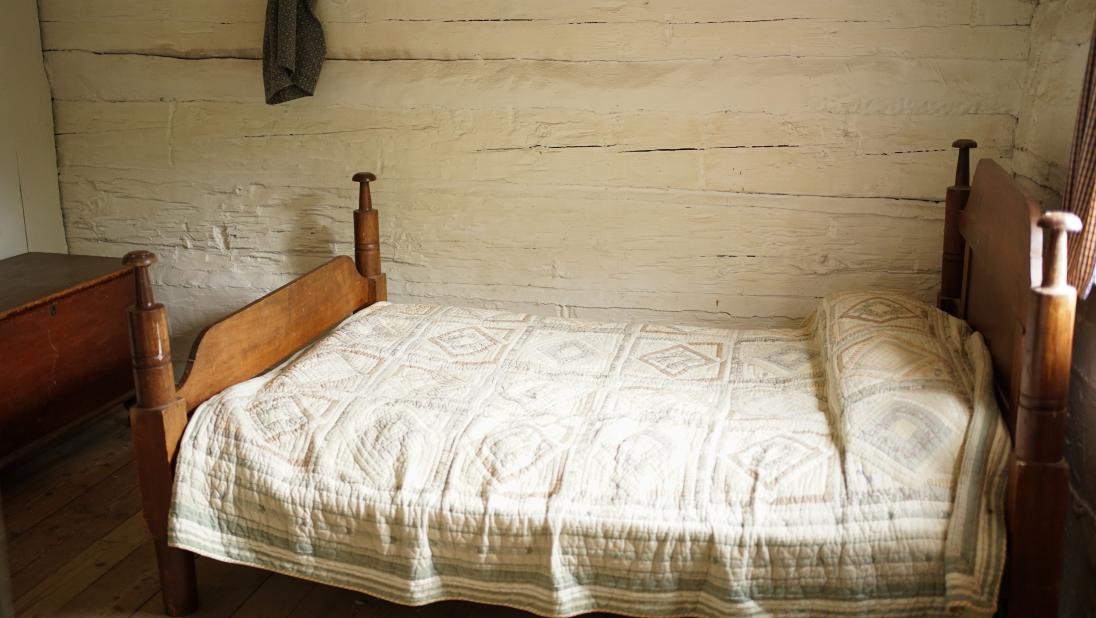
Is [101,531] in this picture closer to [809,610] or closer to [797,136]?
[809,610]

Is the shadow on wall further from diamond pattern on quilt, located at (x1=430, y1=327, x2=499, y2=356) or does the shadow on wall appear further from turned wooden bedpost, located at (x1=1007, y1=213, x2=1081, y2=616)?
turned wooden bedpost, located at (x1=1007, y1=213, x2=1081, y2=616)

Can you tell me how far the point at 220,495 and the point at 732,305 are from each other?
Answer: 171cm

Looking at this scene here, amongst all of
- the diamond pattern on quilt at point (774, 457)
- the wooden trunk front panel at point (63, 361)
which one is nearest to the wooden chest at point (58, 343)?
the wooden trunk front panel at point (63, 361)

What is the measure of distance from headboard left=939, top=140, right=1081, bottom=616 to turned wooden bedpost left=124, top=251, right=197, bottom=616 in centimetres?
178

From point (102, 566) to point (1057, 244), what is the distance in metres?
2.40

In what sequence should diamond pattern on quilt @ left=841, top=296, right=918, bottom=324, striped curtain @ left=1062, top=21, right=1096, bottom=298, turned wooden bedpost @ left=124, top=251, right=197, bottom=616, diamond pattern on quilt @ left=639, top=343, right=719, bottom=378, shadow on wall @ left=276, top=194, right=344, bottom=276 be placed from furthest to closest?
shadow on wall @ left=276, top=194, right=344, bottom=276
diamond pattern on quilt @ left=639, top=343, right=719, bottom=378
diamond pattern on quilt @ left=841, top=296, right=918, bottom=324
turned wooden bedpost @ left=124, top=251, right=197, bottom=616
striped curtain @ left=1062, top=21, right=1096, bottom=298

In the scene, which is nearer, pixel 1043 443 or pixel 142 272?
pixel 1043 443

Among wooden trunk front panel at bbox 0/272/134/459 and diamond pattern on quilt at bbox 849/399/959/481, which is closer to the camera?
diamond pattern on quilt at bbox 849/399/959/481

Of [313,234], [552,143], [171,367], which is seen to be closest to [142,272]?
[171,367]

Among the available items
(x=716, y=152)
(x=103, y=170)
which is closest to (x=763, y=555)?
(x=716, y=152)

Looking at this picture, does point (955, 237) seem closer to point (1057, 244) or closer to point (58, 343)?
point (1057, 244)

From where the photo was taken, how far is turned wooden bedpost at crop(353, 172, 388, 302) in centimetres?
319

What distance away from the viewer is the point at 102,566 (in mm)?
2656

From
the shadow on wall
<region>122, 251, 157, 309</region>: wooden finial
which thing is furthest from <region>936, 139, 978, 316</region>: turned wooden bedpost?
<region>122, 251, 157, 309</region>: wooden finial
